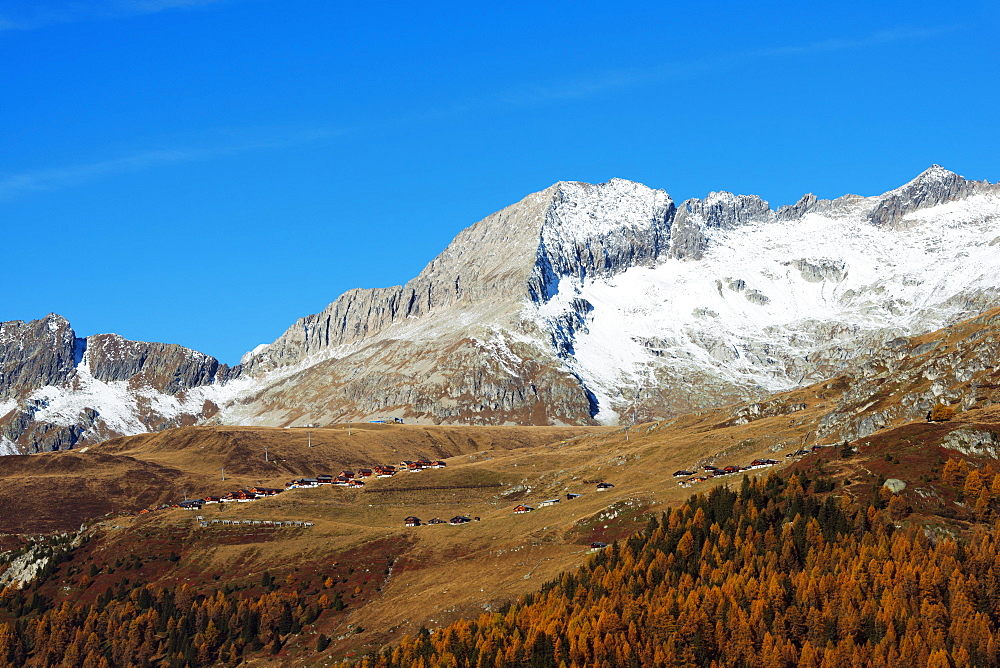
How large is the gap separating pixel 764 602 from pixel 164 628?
109533mm

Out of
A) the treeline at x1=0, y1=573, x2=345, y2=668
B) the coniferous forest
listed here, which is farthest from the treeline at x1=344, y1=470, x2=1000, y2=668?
the treeline at x1=0, y1=573, x2=345, y2=668

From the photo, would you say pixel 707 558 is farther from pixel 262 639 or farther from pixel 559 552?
pixel 262 639

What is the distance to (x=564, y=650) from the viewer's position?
137 metres

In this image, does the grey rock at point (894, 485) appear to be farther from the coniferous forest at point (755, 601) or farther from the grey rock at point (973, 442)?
the grey rock at point (973, 442)

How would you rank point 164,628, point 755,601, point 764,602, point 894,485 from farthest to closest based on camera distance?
point 164,628 < point 894,485 < point 755,601 < point 764,602

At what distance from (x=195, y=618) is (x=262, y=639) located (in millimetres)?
16633

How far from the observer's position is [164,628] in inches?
7298

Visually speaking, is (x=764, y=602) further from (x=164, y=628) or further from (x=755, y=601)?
(x=164, y=628)

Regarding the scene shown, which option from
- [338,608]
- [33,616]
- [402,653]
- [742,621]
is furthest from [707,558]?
[33,616]

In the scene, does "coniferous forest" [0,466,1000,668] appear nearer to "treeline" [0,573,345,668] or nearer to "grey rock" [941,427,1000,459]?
"treeline" [0,573,345,668]

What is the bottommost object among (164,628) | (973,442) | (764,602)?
(764,602)

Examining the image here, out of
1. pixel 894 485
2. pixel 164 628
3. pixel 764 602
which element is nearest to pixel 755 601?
pixel 764 602

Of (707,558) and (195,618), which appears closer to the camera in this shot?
(707,558)

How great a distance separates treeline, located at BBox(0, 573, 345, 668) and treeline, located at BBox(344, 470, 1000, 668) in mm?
34343
